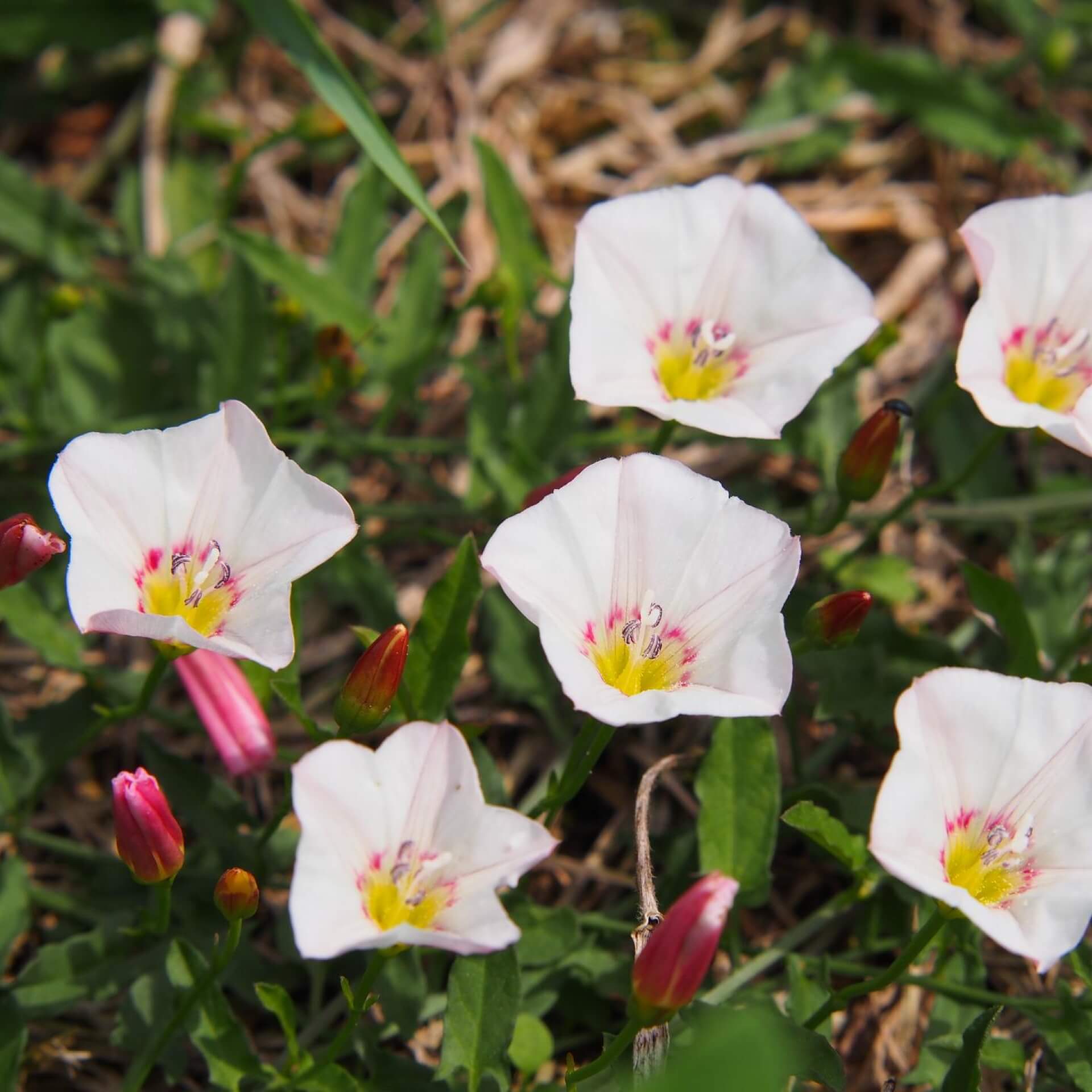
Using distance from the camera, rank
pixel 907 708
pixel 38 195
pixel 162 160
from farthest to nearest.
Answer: pixel 162 160 < pixel 38 195 < pixel 907 708

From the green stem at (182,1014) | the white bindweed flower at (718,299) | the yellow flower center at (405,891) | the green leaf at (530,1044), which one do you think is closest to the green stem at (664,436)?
the white bindweed flower at (718,299)

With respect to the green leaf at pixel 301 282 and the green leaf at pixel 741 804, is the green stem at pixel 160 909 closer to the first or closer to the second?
the green leaf at pixel 741 804

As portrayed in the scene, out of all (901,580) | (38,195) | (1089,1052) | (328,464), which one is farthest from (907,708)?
(38,195)

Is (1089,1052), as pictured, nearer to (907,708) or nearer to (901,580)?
(907,708)

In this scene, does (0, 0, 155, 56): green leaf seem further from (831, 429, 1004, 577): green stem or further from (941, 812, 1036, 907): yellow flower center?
(941, 812, 1036, 907): yellow flower center

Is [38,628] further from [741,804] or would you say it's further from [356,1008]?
[741,804]

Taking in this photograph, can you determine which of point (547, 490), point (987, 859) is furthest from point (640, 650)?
point (987, 859)

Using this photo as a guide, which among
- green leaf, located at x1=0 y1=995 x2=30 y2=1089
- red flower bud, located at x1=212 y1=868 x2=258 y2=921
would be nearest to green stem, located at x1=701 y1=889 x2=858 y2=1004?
red flower bud, located at x1=212 y1=868 x2=258 y2=921
